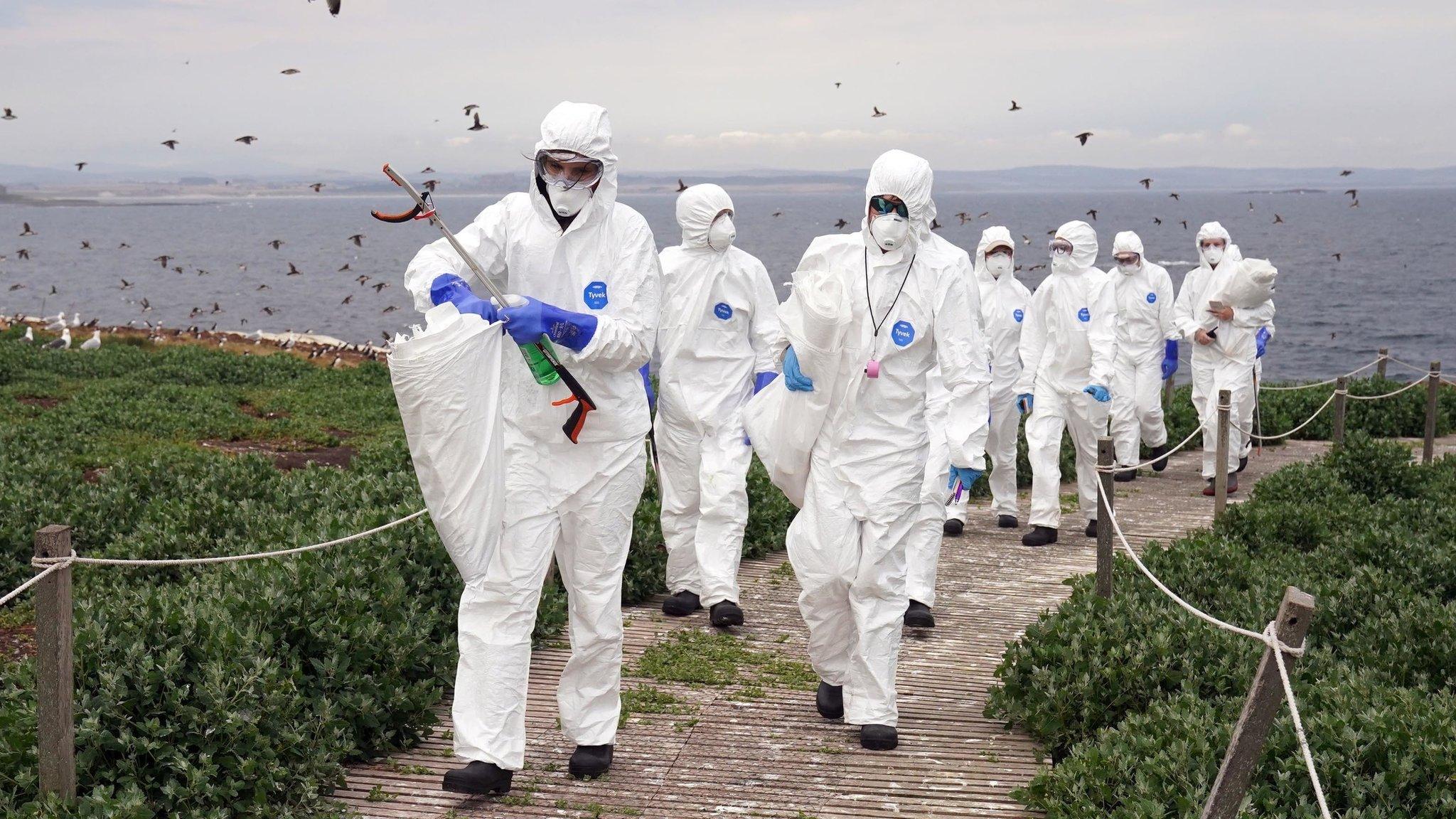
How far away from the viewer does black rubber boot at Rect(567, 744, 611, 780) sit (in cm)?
566

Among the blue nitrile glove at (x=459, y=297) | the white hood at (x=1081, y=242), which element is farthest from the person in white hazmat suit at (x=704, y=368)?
the white hood at (x=1081, y=242)

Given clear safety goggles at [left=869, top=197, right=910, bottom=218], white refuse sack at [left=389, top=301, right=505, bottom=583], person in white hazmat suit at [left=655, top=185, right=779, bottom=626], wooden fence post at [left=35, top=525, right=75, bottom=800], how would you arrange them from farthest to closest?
person in white hazmat suit at [left=655, top=185, right=779, bottom=626]
clear safety goggles at [left=869, top=197, right=910, bottom=218]
white refuse sack at [left=389, top=301, right=505, bottom=583]
wooden fence post at [left=35, top=525, right=75, bottom=800]

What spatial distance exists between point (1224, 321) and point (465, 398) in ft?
34.6

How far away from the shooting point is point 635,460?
570cm

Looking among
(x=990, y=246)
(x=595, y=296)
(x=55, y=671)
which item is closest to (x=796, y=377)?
(x=595, y=296)

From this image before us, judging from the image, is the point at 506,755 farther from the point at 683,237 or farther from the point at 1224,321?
the point at 1224,321

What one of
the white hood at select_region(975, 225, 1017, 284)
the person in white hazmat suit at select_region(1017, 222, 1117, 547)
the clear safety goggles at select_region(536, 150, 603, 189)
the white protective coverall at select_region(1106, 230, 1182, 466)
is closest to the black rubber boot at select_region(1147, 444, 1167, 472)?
the white protective coverall at select_region(1106, 230, 1182, 466)

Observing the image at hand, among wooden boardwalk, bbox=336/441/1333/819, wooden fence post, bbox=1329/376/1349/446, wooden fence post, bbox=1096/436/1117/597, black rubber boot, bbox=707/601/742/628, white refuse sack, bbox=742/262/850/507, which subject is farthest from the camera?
wooden fence post, bbox=1329/376/1349/446

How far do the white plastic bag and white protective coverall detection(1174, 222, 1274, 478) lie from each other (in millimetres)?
73

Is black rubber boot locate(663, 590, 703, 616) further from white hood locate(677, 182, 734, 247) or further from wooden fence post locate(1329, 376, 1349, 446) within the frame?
wooden fence post locate(1329, 376, 1349, 446)

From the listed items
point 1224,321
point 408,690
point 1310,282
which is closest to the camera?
point 408,690

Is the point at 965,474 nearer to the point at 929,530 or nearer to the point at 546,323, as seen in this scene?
the point at 929,530

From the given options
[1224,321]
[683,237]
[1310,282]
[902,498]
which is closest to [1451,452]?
[1224,321]

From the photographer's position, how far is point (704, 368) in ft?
28.8
